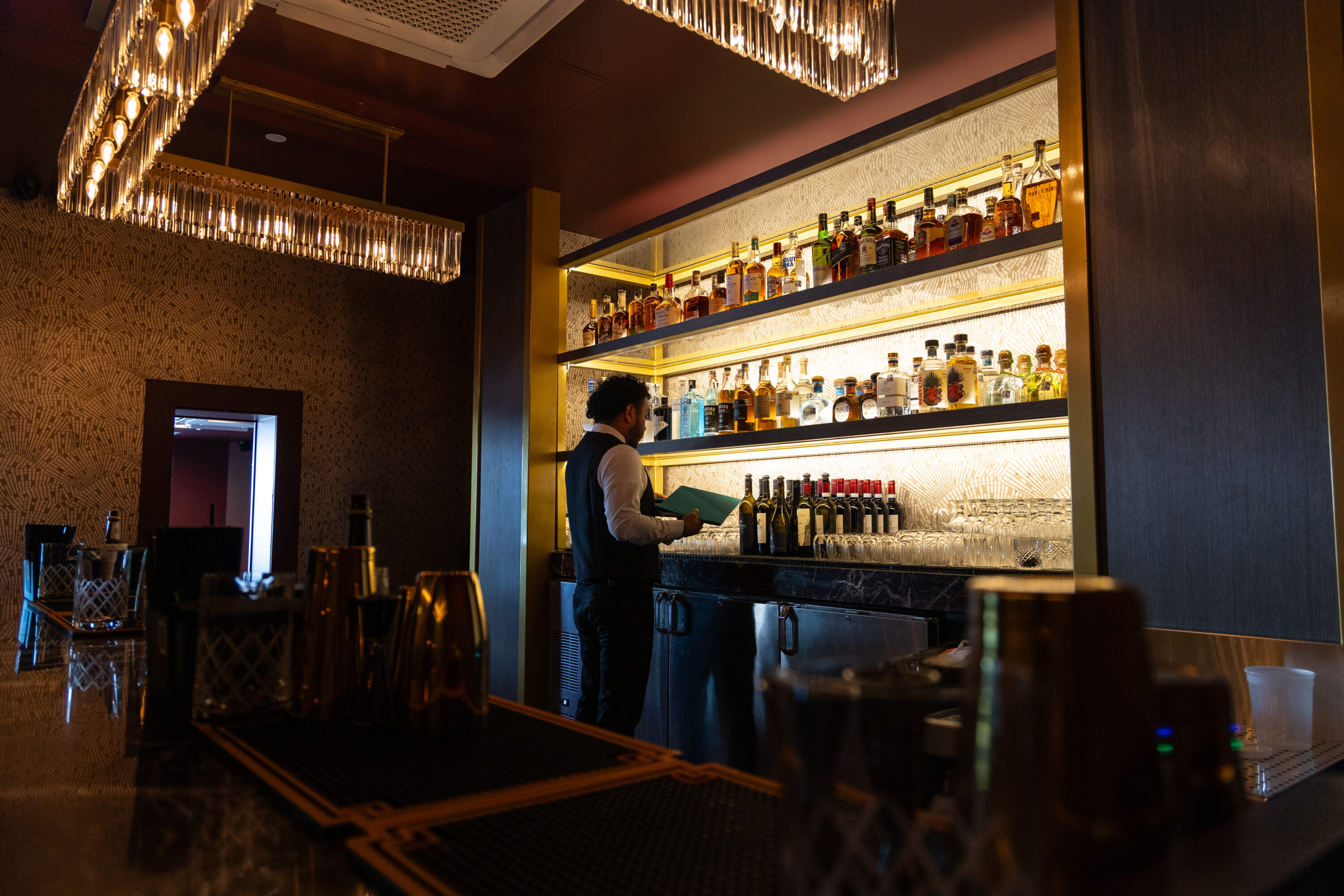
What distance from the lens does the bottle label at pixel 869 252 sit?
10.3 feet

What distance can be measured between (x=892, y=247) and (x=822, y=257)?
1.22 feet

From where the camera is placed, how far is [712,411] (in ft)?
12.9

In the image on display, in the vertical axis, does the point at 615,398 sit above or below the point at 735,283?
below

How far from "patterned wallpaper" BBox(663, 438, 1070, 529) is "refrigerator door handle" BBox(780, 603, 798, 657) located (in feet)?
3.11

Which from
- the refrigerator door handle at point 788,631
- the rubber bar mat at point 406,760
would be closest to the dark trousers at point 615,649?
the refrigerator door handle at point 788,631

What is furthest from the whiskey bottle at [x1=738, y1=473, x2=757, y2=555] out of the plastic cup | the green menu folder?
the plastic cup

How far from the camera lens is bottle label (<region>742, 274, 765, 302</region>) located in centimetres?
374

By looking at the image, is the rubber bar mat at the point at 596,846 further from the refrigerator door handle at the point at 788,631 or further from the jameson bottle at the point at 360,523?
the refrigerator door handle at the point at 788,631

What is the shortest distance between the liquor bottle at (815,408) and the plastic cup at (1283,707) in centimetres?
228

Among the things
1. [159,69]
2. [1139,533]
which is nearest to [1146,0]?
[1139,533]

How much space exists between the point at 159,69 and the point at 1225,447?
2586 millimetres

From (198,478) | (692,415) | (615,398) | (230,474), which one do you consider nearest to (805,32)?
(615,398)

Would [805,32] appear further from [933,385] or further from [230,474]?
[230,474]

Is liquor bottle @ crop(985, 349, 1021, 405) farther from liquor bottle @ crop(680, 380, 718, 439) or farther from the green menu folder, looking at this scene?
liquor bottle @ crop(680, 380, 718, 439)
